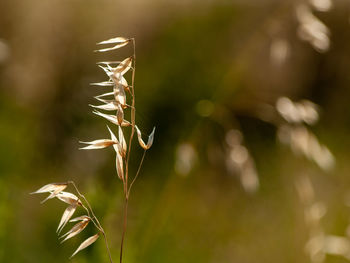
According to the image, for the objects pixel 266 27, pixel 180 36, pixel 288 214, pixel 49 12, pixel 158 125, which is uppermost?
pixel 266 27

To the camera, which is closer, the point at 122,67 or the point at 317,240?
the point at 122,67

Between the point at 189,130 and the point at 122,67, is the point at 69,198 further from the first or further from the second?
the point at 189,130

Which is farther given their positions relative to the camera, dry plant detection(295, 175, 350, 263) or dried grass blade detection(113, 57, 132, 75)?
dry plant detection(295, 175, 350, 263)

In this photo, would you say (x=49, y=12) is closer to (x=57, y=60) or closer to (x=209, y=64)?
(x=57, y=60)

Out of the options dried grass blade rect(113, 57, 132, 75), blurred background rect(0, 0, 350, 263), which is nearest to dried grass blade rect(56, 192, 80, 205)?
dried grass blade rect(113, 57, 132, 75)

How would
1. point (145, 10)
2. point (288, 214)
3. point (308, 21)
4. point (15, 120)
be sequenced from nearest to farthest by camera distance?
point (308, 21) → point (15, 120) → point (288, 214) → point (145, 10)

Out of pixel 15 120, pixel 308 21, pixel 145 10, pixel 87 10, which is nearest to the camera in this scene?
pixel 308 21

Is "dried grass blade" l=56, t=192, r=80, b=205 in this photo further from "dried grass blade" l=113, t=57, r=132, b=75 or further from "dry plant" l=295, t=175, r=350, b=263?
"dry plant" l=295, t=175, r=350, b=263

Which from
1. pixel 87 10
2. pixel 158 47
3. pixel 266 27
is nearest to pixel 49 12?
→ pixel 87 10

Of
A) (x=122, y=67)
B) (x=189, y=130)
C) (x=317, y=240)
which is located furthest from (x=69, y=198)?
(x=189, y=130)
